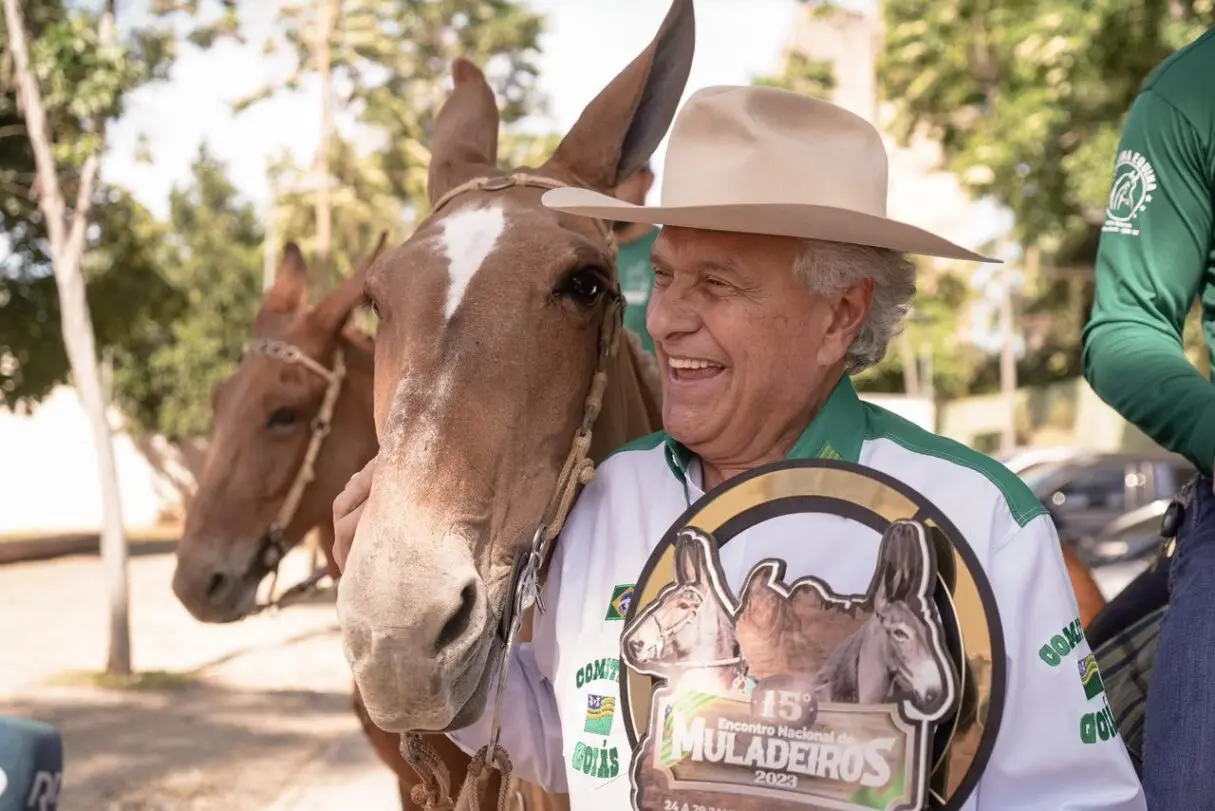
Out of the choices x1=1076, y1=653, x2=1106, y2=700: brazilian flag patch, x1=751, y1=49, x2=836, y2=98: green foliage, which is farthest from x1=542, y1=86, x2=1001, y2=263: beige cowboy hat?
x1=751, y1=49, x2=836, y2=98: green foliage

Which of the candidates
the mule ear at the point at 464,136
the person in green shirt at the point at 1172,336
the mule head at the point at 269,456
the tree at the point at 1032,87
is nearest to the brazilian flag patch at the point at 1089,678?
the person in green shirt at the point at 1172,336

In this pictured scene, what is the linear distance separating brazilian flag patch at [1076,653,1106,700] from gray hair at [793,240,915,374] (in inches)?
26.0

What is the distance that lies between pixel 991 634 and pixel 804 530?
0.99 feet

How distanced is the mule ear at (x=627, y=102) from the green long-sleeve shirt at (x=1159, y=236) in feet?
3.35

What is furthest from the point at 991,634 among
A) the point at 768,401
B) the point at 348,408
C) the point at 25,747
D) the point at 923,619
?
the point at 348,408

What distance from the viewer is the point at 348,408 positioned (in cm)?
508

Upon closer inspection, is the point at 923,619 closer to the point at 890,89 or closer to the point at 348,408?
the point at 348,408

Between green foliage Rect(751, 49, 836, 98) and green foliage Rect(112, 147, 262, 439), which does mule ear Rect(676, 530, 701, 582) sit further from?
green foliage Rect(751, 49, 836, 98)

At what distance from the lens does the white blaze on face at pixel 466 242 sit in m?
2.18

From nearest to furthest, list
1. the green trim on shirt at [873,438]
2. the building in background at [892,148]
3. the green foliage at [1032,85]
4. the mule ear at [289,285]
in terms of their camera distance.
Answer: the green trim on shirt at [873,438] → the mule ear at [289,285] → the green foliage at [1032,85] → the building in background at [892,148]

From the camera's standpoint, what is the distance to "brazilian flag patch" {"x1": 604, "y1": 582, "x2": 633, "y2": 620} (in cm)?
200

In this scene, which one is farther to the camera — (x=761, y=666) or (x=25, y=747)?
(x=25, y=747)

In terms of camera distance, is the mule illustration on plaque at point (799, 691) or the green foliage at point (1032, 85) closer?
the mule illustration on plaque at point (799, 691)

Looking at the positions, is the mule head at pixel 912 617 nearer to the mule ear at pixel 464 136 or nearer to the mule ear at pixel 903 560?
the mule ear at pixel 903 560
